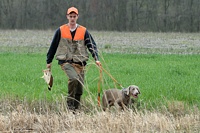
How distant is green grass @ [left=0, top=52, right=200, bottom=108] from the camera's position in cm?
Answer: 882

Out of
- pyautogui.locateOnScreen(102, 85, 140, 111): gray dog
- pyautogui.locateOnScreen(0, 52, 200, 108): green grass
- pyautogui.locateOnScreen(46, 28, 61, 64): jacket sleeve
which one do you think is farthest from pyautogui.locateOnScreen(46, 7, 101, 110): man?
pyautogui.locateOnScreen(102, 85, 140, 111): gray dog

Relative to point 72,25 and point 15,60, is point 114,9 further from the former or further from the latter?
point 72,25

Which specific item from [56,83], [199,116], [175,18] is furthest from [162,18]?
[199,116]

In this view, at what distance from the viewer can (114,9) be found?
53.6m

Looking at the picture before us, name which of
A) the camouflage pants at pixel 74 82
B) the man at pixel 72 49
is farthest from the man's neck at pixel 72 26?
the camouflage pants at pixel 74 82

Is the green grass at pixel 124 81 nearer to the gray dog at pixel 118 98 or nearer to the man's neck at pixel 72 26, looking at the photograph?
the gray dog at pixel 118 98

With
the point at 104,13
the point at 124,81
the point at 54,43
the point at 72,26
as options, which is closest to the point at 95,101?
the point at 54,43

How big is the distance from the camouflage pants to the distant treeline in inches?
1704

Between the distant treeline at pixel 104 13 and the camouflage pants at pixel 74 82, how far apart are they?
4328 centimetres

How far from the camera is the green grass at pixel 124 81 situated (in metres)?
8.82

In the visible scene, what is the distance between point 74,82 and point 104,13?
152ft

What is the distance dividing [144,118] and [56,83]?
16.0 feet

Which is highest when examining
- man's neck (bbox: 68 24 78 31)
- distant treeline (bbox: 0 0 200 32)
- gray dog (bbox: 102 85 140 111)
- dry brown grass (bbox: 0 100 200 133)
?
distant treeline (bbox: 0 0 200 32)

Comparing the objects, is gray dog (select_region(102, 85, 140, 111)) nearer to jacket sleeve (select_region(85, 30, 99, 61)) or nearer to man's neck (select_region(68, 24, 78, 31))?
jacket sleeve (select_region(85, 30, 99, 61))
